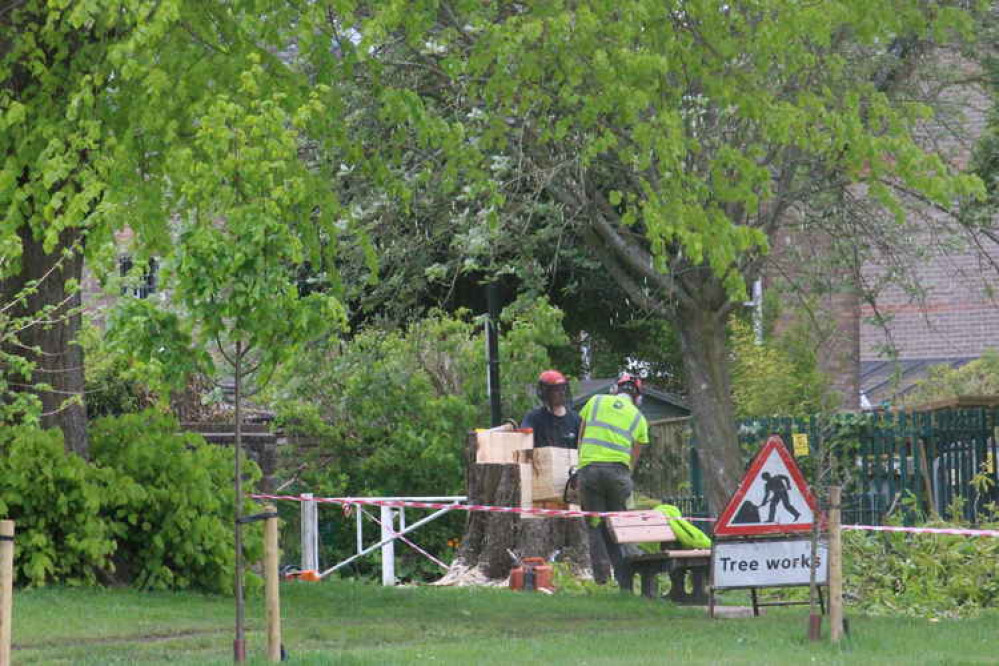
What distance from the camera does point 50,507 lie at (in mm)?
14039

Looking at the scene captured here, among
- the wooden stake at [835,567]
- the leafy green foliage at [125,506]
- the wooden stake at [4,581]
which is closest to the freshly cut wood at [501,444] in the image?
the leafy green foliage at [125,506]

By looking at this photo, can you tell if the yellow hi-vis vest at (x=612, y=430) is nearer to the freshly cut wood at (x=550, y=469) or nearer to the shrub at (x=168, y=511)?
the freshly cut wood at (x=550, y=469)

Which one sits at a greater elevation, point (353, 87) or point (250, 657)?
point (353, 87)

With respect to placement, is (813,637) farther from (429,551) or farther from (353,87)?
(429,551)

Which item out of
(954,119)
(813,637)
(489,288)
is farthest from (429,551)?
(813,637)

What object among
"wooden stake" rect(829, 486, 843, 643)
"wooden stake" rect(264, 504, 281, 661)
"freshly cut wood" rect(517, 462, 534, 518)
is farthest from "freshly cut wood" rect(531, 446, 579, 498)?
"wooden stake" rect(264, 504, 281, 661)

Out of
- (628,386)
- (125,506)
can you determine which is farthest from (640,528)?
(125,506)

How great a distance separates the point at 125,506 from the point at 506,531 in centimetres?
506

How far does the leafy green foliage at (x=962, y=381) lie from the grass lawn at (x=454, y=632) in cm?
1459

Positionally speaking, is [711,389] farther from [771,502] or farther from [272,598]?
[272,598]

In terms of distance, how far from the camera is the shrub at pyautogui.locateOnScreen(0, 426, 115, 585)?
13852mm

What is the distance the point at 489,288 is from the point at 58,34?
6230 millimetres

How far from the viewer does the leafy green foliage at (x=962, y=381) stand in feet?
93.4

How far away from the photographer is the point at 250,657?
10.1 metres
